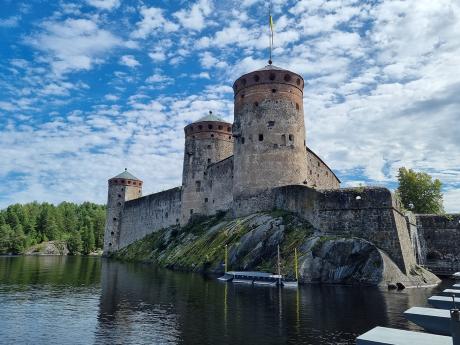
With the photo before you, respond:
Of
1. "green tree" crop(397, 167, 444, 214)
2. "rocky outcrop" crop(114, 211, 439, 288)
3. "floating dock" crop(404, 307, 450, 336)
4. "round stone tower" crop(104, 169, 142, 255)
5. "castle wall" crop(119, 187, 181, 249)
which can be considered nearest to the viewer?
"floating dock" crop(404, 307, 450, 336)

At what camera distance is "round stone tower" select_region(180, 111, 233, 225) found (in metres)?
45.3

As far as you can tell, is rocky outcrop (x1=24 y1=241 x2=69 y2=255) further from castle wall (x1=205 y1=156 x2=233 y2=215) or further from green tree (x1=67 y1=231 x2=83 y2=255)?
castle wall (x1=205 y1=156 x2=233 y2=215)

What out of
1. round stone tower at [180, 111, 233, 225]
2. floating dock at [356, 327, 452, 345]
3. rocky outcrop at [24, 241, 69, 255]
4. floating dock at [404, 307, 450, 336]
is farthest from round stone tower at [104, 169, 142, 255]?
floating dock at [356, 327, 452, 345]

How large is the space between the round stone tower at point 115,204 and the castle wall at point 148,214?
103cm

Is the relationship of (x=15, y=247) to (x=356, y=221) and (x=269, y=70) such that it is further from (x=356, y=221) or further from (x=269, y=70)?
(x=356, y=221)

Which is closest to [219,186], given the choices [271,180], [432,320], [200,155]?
[200,155]

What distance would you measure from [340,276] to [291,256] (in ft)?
11.7

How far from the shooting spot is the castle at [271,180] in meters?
25.7

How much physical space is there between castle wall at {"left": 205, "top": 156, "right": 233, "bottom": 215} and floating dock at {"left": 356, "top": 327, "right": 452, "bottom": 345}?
30.9m

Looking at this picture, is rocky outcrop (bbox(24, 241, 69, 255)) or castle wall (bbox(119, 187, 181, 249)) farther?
rocky outcrop (bbox(24, 241, 69, 255))

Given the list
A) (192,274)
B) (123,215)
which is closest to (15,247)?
(123,215)

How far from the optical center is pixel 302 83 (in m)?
37.0

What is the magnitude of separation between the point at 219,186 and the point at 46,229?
6622 centimetres

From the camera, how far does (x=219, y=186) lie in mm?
42156
